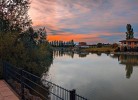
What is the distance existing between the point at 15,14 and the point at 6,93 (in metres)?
17.3

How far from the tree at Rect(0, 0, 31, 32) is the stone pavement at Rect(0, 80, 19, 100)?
46.0ft

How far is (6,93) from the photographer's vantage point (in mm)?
9641

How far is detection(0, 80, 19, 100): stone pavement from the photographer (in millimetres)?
9016

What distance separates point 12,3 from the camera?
2572 cm

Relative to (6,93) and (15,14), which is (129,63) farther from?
(6,93)

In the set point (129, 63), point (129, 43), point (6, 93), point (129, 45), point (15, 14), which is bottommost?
point (129, 63)

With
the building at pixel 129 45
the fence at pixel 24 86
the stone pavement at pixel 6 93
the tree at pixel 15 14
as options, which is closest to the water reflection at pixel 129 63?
the tree at pixel 15 14

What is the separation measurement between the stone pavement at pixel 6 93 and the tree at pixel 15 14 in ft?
46.0

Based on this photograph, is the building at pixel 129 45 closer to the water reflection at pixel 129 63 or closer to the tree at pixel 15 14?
the water reflection at pixel 129 63

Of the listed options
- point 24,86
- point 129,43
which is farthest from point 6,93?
point 129,43

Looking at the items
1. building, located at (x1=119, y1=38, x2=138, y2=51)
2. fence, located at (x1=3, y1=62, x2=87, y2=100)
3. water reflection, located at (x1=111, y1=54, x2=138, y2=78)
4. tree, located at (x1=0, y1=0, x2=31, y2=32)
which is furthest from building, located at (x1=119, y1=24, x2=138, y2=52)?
fence, located at (x1=3, y1=62, x2=87, y2=100)

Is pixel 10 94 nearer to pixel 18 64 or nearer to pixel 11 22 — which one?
pixel 18 64

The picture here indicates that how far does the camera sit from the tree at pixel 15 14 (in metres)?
24.5

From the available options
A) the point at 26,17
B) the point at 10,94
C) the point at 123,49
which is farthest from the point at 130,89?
the point at 123,49
